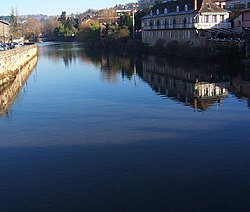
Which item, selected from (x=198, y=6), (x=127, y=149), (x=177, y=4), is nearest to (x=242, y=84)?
(x=127, y=149)

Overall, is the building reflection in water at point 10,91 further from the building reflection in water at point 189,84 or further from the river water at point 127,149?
the building reflection in water at point 189,84

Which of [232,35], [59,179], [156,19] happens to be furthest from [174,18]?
[59,179]

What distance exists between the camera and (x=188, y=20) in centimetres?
4728

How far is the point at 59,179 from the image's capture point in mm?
11406

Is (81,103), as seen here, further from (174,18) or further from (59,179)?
(174,18)

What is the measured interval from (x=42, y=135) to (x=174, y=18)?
39.0m

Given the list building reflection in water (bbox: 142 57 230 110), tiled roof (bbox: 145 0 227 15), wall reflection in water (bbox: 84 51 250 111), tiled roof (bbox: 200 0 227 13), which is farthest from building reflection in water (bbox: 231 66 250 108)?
tiled roof (bbox: 145 0 227 15)

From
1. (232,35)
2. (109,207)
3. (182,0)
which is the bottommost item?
(109,207)

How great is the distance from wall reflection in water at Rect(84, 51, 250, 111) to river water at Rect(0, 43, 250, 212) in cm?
17

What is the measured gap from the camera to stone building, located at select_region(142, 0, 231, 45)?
4559cm

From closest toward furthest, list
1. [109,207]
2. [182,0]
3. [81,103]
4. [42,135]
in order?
[109,207], [42,135], [81,103], [182,0]

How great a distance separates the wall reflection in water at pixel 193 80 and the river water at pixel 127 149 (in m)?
0.17

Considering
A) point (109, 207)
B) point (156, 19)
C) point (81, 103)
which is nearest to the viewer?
point (109, 207)

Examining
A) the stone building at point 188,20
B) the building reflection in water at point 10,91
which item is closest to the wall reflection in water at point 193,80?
the stone building at point 188,20
